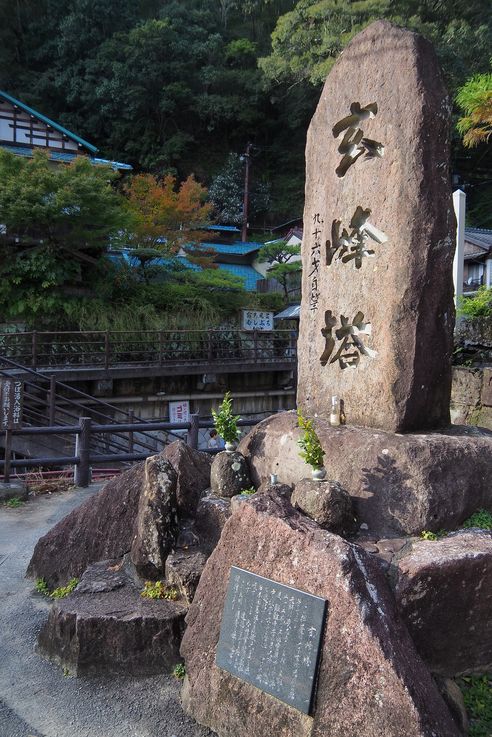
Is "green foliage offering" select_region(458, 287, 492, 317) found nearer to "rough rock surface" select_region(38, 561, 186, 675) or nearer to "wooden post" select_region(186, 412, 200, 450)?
"wooden post" select_region(186, 412, 200, 450)

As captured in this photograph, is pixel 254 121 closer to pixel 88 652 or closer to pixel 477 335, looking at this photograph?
pixel 477 335

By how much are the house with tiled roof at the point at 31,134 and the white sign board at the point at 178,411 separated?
9.34 m

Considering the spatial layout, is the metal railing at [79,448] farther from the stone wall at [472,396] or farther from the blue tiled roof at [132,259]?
the blue tiled roof at [132,259]

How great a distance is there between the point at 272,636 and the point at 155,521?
1.21m

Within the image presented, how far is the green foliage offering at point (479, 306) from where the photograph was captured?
7.43 m

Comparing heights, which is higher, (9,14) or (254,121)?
(9,14)

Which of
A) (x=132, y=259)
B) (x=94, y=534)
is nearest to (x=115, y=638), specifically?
(x=94, y=534)

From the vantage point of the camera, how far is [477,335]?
7.16 metres

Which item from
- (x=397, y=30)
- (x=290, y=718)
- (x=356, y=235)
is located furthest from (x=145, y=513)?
(x=397, y=30)

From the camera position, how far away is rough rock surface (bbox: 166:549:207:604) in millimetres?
3207

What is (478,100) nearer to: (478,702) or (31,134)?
(478,702)

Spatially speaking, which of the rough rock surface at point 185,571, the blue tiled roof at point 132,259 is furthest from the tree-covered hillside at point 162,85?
the rough rock surface at point 185,571

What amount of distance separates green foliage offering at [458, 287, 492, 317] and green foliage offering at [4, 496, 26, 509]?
6393mm

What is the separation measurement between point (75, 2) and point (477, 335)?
31.5 meters
